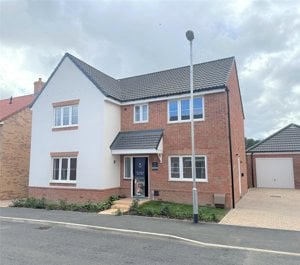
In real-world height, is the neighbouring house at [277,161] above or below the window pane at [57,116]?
below

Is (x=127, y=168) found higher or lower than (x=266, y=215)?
higher

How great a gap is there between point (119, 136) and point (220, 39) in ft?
28.7

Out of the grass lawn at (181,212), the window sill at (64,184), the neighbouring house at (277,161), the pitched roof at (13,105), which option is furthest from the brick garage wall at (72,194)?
the neighbouring house at (277,161)

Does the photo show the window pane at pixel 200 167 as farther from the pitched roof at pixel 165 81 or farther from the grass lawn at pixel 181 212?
the pitched roof at pixel 165 81

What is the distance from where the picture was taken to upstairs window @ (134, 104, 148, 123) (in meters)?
17.0

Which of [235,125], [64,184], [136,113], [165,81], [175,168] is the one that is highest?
[165,81]

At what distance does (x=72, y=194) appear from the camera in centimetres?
1609

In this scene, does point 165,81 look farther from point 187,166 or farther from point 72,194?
point 72,194

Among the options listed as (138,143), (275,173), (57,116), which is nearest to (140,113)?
(138,143)

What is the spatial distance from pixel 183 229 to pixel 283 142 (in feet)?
64.8

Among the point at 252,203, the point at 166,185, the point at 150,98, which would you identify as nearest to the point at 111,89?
the point at 150,98

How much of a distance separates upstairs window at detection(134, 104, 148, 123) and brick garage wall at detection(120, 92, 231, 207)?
44 centimetres

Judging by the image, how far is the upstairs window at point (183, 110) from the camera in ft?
49.9

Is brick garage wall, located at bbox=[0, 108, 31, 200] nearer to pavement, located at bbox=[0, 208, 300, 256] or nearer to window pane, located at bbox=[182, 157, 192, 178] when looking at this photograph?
pavement, located at bbox=[0, 208, 300, 256]
